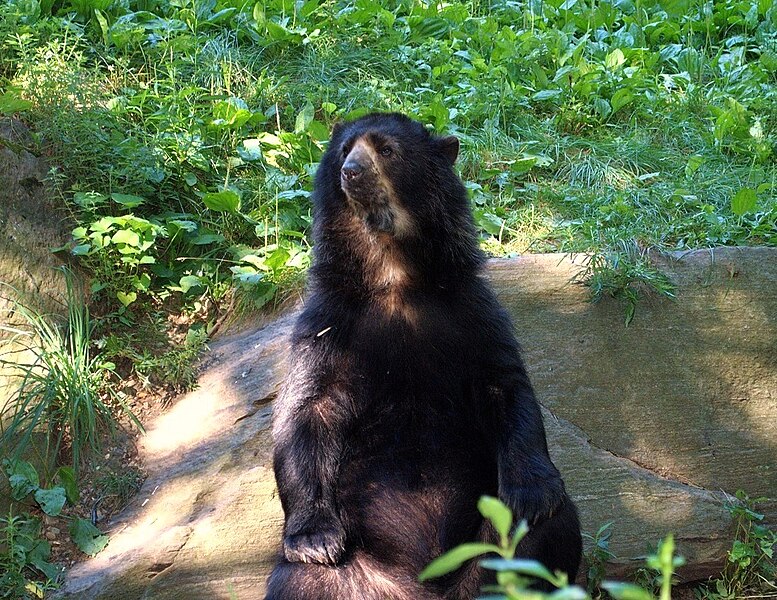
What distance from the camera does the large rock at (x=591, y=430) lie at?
16.3ft

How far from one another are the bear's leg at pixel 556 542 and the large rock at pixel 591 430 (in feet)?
3.93

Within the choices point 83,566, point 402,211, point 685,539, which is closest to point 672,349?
point 685,539

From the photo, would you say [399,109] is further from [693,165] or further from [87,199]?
[87,199]

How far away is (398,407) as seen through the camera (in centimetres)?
412

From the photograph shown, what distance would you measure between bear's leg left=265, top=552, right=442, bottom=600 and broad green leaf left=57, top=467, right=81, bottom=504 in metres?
2.11

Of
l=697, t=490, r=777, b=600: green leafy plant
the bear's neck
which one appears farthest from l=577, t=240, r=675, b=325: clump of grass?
the bear's neck

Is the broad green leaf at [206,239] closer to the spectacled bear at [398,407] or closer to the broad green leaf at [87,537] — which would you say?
the broad green leaf at [87,537]

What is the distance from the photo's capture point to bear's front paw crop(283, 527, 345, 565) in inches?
149

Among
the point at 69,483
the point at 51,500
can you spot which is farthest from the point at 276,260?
the point at 51,500

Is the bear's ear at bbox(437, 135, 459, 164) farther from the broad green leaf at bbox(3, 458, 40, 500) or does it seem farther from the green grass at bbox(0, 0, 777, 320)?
the broad green leaf at bbox(3, 458, 40, 500)

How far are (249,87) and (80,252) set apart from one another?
233 cm

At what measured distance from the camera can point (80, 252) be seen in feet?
20.7

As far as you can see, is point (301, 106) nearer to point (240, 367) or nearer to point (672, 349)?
point (240, 367)

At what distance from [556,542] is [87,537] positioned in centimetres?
269
